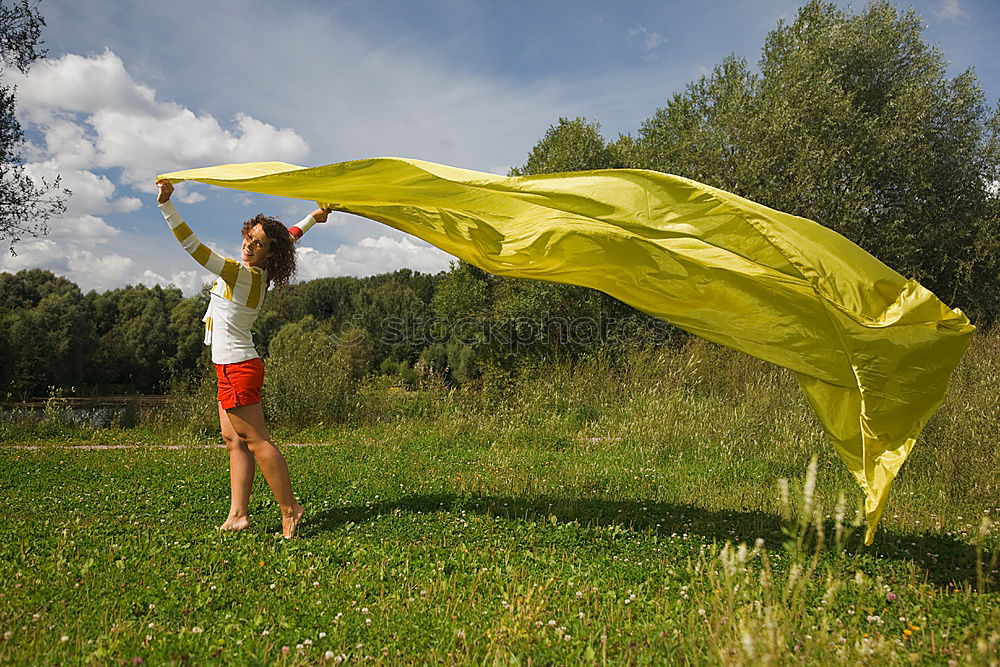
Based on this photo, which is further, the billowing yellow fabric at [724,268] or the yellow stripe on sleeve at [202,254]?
the yellow stripe on sleeve at [202,254]

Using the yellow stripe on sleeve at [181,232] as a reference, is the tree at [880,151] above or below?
above

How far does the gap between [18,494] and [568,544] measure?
544 centimetres

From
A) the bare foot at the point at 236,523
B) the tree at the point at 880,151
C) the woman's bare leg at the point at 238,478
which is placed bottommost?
the bare foot at the point at 236,523

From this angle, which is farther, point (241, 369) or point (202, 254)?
point (241, 369)

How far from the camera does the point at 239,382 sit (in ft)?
15.1

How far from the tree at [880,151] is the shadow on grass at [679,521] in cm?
1295

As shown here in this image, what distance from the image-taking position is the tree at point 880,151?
16.2 metres

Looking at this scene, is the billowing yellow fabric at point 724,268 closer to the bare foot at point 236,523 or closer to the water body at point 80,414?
the bare foot at point 236,523

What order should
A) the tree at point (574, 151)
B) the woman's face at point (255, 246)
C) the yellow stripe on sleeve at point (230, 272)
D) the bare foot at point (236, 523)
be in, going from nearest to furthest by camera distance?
1. the yellow stripe on sleeve at point (230, 272)
2. the bare foot at point (236, 523)
3. the woman's face at point (255, 246)
4. the tree at point (574, 151)

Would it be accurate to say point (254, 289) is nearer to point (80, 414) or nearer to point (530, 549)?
point (530, 549)

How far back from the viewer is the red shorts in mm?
4594

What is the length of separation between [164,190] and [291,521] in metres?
2.57

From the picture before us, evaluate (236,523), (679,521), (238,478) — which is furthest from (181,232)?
(679,521)

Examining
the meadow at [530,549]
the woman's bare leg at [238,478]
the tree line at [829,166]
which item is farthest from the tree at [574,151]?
the woman's bare leg at [238,478]
